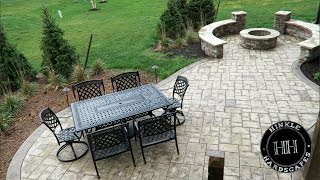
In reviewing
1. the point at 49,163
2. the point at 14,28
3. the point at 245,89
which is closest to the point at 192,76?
the point at 245,89

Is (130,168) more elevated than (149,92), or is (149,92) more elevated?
(149,92)

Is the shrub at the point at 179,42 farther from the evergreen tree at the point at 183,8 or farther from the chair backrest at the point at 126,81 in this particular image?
the chair backrest at the point at 126,81

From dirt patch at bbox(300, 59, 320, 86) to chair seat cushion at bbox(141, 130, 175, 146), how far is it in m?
4.92

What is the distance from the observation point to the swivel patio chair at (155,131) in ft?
16.7

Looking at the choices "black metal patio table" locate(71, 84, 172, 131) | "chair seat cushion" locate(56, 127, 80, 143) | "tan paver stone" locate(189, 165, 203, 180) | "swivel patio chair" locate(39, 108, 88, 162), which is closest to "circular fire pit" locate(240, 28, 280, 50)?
"black metal patio table" locate(71, 84, 172, 131)

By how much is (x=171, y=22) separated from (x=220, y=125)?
649cm

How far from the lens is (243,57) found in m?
10.0

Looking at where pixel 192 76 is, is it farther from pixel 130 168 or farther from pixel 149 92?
pixel 130 168

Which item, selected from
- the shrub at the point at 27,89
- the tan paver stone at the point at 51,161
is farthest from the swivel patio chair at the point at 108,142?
the shrub at the point at 27,89

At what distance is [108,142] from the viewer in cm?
501

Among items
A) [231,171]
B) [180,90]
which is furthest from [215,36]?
[231,171]

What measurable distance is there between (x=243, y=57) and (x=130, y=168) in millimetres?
6303

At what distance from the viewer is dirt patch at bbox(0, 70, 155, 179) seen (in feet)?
20.0

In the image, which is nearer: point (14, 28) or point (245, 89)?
point (245, 89)
